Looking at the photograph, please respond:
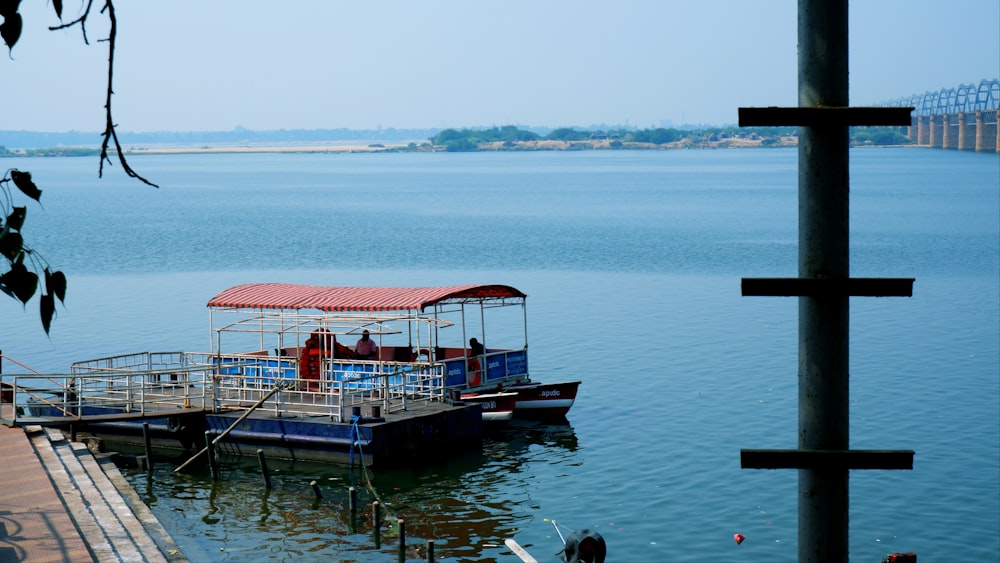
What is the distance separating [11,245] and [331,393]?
22360 millimetres

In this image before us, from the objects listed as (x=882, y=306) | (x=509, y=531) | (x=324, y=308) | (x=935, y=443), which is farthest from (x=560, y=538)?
(x=882, y=306)

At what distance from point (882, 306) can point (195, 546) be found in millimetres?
40198

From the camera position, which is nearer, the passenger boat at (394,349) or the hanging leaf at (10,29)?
the hanging leaf at (10,29)

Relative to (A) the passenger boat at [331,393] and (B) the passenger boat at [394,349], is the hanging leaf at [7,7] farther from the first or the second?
(B) the passenger boat at [394,349]

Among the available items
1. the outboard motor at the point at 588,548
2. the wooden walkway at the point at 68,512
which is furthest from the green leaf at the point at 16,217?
the outboard motor at the point at 588,548

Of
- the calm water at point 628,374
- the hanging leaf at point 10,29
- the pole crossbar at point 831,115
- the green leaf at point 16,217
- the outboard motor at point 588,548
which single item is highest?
the hanging leaf at point 10,29

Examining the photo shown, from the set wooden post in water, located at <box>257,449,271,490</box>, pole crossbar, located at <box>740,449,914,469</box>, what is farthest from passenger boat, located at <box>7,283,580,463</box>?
pole crossbar, located at <box>740,449,914,469</box>

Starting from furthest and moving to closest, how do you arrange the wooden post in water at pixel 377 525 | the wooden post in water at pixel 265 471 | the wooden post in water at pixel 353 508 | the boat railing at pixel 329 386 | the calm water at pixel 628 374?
the boat railing at pixel 329 386 < the wooden post in water at pixel 265 471 < the calm water at pixel 628 374 < the wooden post in water at pixel 353 508 < the wooden post in water at pixel 377 525

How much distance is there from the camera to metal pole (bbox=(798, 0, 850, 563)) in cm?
382

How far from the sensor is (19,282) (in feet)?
12.7

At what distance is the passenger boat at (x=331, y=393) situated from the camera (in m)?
25.9

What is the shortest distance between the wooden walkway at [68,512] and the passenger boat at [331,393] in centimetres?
317

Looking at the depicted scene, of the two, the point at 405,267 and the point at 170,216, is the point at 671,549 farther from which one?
the point at 170,216

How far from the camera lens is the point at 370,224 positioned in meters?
110
